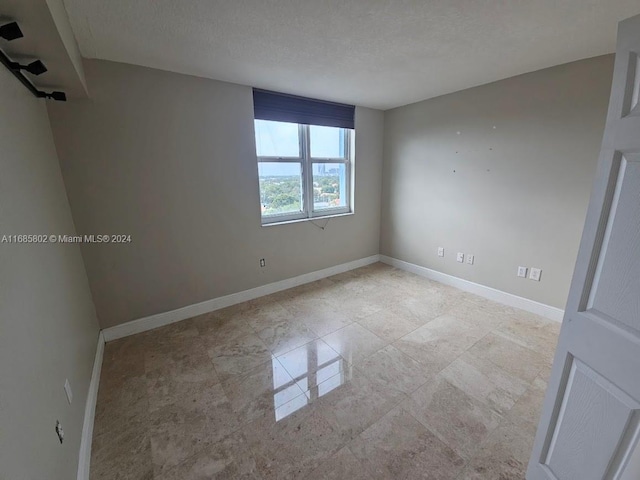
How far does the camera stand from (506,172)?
2711 millimetres

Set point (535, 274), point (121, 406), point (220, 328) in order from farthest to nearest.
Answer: point (535, 274) → point (220, 328) → point (121, 406)

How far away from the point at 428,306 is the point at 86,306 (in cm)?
305

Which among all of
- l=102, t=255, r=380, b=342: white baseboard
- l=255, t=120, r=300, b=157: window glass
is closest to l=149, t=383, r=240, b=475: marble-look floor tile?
l=102, t=255, r=380, b=342: white baseboard

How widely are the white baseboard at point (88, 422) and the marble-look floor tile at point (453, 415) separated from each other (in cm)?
170

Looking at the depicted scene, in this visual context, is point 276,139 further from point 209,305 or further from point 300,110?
point 209,305

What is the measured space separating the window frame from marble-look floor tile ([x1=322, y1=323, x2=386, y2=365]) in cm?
149

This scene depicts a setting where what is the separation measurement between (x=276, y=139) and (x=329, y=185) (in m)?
0.94

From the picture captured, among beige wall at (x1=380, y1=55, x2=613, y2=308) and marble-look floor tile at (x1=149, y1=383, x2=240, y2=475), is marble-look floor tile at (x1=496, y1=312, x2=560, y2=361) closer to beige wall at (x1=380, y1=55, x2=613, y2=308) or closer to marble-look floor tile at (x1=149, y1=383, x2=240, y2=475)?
beige wall at (x1=380, y1=55, x2=613, y2=308)

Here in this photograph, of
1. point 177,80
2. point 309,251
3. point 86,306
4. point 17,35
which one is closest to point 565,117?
point 309,251

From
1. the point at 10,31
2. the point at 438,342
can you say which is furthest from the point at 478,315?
the point at 10,31

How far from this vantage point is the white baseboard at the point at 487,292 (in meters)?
2.60

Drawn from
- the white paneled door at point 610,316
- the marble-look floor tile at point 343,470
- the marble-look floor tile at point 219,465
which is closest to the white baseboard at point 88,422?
the marble-look floor tile at point 219,465

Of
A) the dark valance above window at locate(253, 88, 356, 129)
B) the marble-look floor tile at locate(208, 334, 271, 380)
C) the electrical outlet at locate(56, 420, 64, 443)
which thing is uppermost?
the dark valance above window at locate(253, 88, 356, 129)

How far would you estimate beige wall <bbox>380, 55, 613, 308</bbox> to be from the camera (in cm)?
226
